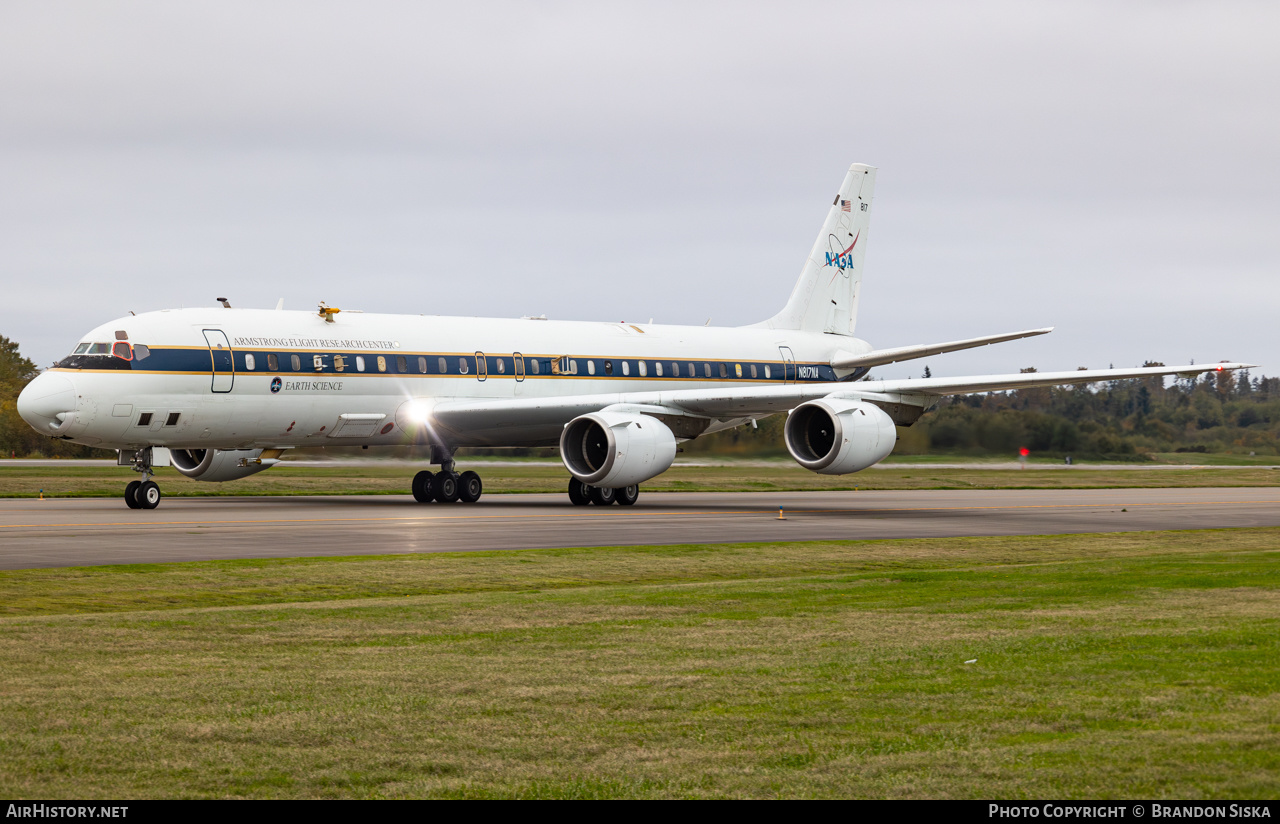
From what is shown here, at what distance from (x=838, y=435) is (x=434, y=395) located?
32.4 feet

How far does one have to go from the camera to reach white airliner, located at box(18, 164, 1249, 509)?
27156 mm

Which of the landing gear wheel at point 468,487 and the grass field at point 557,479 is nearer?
the landing gear wheel at point 468,487

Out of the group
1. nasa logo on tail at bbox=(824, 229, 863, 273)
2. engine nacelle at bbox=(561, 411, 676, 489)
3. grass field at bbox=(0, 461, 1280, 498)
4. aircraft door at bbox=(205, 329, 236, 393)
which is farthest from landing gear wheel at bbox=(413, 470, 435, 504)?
nasa logo on tail at bbox=(824, 229, 863, 273)

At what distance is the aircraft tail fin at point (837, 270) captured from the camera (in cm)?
4066

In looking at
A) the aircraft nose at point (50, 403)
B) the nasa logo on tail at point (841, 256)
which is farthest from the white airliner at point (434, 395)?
the nasa logo on tail at point (841, 256)

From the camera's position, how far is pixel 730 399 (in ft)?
100

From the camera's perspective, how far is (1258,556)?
17.7 metres

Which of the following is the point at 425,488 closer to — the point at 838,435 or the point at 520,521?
the point at 520,521

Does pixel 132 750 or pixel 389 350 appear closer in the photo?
pixel 132 750

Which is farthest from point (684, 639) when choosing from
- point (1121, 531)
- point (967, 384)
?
point (967, 384)

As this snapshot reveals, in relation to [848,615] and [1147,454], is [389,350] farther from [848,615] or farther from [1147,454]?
[1147,454]

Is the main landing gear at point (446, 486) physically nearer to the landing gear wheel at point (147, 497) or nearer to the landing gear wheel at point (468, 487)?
the landing gear wheel at point (468, 487)

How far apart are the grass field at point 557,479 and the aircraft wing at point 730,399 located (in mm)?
4764

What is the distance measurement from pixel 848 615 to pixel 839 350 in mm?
29817
